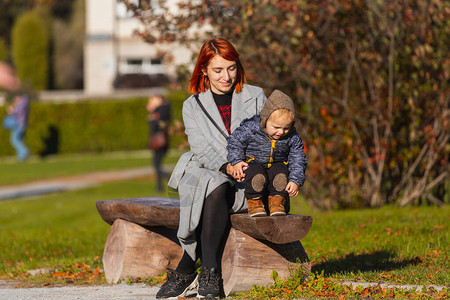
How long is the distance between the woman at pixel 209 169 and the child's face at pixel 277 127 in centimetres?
36

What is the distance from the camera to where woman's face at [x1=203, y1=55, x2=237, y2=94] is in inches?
195

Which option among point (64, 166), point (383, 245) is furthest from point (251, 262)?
point (64, 166)

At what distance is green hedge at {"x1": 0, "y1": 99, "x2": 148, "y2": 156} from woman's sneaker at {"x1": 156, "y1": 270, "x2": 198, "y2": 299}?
2198cm

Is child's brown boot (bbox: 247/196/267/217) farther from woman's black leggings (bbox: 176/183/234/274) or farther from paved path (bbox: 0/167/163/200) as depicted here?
paved path (bbox: 0/167/163/200)

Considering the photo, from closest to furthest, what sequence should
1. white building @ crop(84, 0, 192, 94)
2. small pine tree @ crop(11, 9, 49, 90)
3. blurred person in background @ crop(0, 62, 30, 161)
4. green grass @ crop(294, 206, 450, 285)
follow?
green grass @ crop(294, 206, 450, 285) < blurred person in background @ crop(0, 62, 30, 161) < white building @ crop(84, 0, 192, 94) < small pine tree @ crop(11, 9, 49, 90)

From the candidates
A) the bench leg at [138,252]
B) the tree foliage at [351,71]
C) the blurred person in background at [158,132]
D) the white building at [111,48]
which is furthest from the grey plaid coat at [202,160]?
the white building at [111,48]

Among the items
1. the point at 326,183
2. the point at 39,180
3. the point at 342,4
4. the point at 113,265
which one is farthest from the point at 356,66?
the point at 39,180

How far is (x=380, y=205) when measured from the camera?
9430 millimetres

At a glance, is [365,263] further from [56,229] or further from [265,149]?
[56,229]

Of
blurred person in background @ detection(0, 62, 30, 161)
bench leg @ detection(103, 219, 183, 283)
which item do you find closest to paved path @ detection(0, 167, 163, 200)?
blurred person in background @ detection(0, 62, 30, 161)

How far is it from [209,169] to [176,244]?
3.54 ft

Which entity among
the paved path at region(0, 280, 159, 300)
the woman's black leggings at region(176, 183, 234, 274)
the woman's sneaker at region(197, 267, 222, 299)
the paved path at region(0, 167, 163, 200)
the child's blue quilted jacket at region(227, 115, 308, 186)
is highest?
the child's blue quilted jacket at region(227, 115, 308, 186)

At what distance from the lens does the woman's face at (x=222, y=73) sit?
495 cm

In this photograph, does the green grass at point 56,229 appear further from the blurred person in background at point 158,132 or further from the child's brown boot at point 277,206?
the child's brown boot at point 277,206
